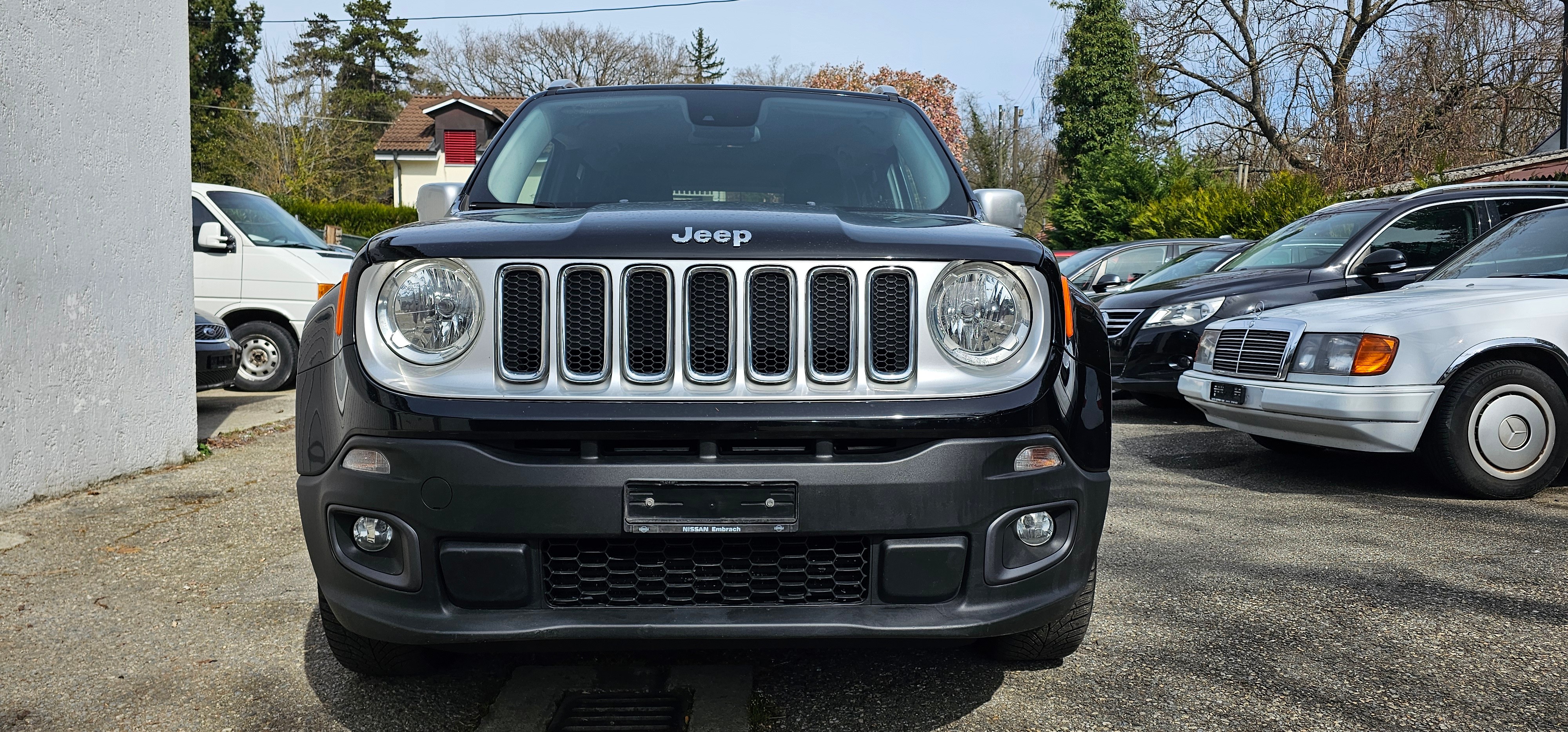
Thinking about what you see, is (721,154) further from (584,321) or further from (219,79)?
(219,79)

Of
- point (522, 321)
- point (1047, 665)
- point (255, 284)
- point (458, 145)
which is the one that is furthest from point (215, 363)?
point (458, 145)

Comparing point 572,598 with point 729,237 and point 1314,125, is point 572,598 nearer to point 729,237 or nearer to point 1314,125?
point 729,237

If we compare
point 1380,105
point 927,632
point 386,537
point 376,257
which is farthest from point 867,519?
point 1380,105

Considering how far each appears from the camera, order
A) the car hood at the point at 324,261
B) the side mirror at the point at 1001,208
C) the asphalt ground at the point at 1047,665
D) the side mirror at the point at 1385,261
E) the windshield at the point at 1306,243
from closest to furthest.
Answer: the asphalt ground at the point at 1047,665, the side mirror at the point at 1001,208, the side mirror at the point at 1385,261, the windshield at the point at 1306,243, the car hood at the point at 324,261

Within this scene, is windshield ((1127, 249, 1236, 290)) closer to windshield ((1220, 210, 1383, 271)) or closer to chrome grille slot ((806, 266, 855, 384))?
windshield ((1220, 210, 1383, 271))

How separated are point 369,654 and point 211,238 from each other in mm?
7464

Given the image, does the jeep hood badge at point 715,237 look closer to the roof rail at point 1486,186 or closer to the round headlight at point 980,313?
the round headlight at point 980,313

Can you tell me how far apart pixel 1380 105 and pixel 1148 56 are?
6.47m

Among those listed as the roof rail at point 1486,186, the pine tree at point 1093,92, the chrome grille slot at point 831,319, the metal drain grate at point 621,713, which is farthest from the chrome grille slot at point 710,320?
the pine tree at point 1093,92

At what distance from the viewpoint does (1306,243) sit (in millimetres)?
8000

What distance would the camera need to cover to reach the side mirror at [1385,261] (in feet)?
21.7

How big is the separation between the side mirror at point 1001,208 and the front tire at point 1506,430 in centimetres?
288

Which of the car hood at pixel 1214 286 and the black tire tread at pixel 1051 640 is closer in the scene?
the black tire tread at pixel 1051 640

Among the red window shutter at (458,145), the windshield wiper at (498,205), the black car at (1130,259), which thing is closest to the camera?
the windshield wiper at (498,205)
